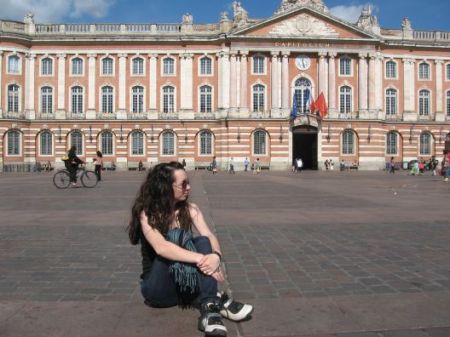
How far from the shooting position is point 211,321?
13.2 feet

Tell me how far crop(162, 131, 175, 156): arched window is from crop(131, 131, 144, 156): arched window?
2.28 m

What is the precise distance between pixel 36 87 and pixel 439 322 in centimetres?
5174

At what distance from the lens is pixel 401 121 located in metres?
52.7

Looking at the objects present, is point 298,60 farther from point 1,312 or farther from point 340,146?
point 1,312

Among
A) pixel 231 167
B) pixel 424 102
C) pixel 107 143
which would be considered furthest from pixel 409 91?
pixel 107 143

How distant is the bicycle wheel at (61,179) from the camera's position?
22673 millimetres

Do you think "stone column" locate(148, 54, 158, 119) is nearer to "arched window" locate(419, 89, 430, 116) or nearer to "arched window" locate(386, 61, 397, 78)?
"arched window" locate(386, 61, 397, 78)

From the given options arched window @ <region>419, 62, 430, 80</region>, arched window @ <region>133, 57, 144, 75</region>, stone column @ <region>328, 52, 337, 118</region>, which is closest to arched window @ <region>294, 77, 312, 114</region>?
stone column @ <region>328, 52, 337, 118</region>

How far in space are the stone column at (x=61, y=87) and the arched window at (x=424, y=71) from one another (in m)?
37.9

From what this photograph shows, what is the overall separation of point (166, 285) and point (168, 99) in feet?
156

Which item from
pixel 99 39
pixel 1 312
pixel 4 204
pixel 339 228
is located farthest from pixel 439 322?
pixel 99 39

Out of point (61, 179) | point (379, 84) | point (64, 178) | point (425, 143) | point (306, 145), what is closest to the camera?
point (61, 179)

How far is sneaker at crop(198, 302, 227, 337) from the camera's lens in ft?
13.0

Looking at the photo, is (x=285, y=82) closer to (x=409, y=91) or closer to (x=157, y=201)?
(x=409, y=91)
